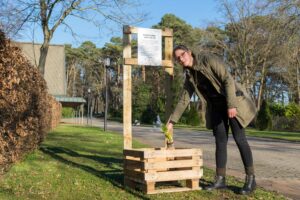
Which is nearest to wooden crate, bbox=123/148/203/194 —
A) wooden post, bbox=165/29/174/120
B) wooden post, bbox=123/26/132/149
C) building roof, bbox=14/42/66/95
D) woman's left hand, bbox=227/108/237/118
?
woman's left hand, bbox=227/108/237/118

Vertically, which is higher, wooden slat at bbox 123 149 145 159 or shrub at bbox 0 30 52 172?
shrub at bbox 0 30 52 172

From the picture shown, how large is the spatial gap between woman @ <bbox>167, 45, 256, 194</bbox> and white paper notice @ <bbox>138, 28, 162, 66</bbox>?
1461 millimetres

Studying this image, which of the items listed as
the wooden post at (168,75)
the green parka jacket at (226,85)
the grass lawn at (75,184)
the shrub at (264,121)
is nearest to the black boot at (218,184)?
the grass lawn at (75,184)

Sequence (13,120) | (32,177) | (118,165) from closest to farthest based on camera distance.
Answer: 1. (32,177)
2. (13,120)
3. (118,165)

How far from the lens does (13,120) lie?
721cm

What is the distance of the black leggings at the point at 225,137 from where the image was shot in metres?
5.71

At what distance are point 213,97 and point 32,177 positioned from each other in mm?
2800

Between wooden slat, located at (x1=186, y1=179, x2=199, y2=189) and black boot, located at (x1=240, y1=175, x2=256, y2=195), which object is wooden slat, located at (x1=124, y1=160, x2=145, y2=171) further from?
black boot, located at (x1=240, y1=175, x2=256, y2=195)

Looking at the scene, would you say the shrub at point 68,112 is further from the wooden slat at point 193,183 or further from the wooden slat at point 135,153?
the wooden slat at point 193,183

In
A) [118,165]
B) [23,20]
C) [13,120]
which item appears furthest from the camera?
[23,20]

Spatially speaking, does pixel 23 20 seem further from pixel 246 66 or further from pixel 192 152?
pixel 246 66

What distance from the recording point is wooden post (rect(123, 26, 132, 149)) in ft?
23.4

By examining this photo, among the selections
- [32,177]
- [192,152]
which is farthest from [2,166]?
[192,152]

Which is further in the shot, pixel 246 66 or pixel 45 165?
pixel 246 66
